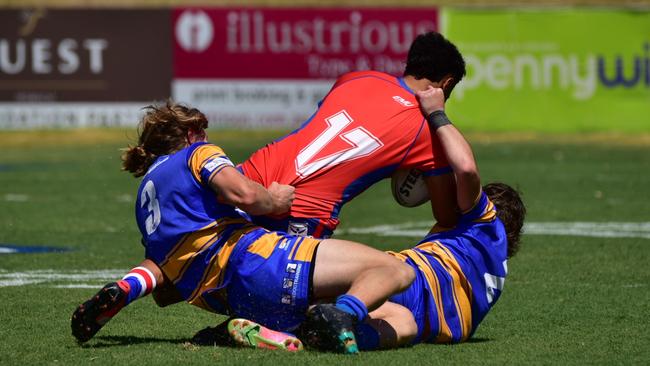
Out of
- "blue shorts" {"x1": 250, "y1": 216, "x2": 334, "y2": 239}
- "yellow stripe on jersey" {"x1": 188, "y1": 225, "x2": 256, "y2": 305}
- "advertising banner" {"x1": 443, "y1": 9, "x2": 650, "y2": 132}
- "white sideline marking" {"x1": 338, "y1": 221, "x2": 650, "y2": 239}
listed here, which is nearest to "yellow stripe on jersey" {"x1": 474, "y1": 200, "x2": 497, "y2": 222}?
"blue shorts" {"x1": 250, "y1": 216, "x2": 334, "y2": 239}

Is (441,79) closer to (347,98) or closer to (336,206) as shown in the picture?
(347,98)

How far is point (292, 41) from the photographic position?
2442 cm

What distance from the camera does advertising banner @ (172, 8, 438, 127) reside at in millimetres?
24344

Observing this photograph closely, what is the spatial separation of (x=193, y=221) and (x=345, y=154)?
3.04 feet

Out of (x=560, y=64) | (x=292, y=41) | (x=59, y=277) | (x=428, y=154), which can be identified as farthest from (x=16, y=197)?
(x=560, y=64)

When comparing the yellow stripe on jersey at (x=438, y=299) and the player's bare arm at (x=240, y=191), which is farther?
the yellow stripe on jersey at (x=438, y=299)

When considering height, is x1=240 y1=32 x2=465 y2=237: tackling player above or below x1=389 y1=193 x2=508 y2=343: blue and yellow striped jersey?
above

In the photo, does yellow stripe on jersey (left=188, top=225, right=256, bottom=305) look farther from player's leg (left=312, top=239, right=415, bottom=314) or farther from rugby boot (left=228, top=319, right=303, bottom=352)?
player's leg (left=312, top=239, right=415, bottom=314)

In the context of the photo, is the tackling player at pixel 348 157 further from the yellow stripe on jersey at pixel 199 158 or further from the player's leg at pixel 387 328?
the player's leg at pixel 387 328

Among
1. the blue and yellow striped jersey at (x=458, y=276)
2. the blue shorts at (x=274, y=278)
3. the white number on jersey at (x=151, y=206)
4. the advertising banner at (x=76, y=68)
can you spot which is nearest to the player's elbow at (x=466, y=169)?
the blue and yellow striped jersey at (x=458, y=276)

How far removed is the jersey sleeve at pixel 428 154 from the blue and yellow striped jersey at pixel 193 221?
38.8 inches

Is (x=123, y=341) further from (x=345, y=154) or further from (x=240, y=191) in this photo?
(x=345, y=154)

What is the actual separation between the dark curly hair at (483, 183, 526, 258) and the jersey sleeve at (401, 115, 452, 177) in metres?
0.46

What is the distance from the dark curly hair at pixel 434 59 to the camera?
6934 mm
